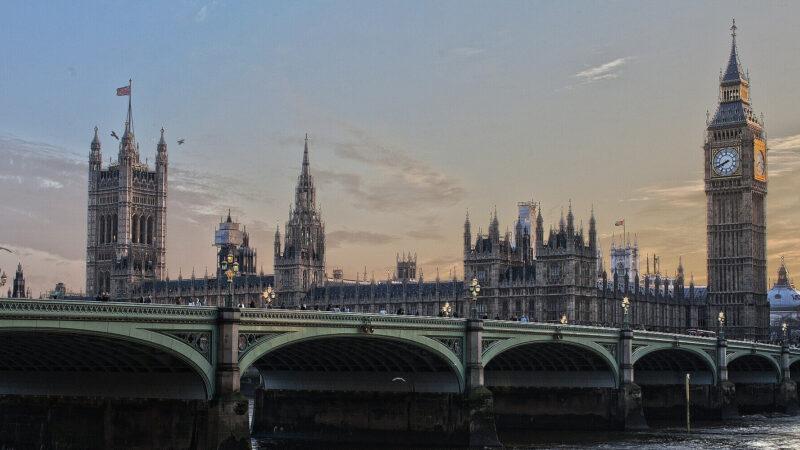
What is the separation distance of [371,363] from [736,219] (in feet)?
413

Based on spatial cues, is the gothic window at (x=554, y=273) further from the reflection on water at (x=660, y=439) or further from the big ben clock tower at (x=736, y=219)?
the reflection on water at (x=660, y=439)

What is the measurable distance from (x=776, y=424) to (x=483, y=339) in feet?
133

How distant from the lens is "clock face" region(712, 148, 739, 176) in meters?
194

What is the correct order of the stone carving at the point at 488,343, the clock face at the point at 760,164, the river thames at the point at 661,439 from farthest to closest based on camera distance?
the clock face at the point at 760,164, the river thames at the point at 661,439, the stone carving at the point at 488,343

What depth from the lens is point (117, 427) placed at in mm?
66312

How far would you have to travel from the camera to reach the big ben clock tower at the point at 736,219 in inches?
7594

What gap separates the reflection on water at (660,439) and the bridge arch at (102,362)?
650 inches

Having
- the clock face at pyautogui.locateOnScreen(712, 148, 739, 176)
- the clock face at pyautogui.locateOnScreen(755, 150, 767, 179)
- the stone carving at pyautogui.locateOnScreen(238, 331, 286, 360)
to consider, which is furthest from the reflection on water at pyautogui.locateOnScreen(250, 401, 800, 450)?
the clock face at pyautogui.locateOnScreen(755, 150, 767, 179)

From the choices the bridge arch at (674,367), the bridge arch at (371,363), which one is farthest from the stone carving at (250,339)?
the bridge arch at (674,367)

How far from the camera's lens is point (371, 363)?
8250 cm

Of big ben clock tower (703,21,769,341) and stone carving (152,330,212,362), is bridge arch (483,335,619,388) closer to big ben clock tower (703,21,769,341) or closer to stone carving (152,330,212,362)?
stone carving (152,330,212,362)

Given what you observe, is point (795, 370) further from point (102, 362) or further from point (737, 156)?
point (102, 362)

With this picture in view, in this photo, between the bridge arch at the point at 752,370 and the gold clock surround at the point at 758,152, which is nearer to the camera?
the bridge arch at the point at 752,370

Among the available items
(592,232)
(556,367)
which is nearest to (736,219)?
(592,232)
